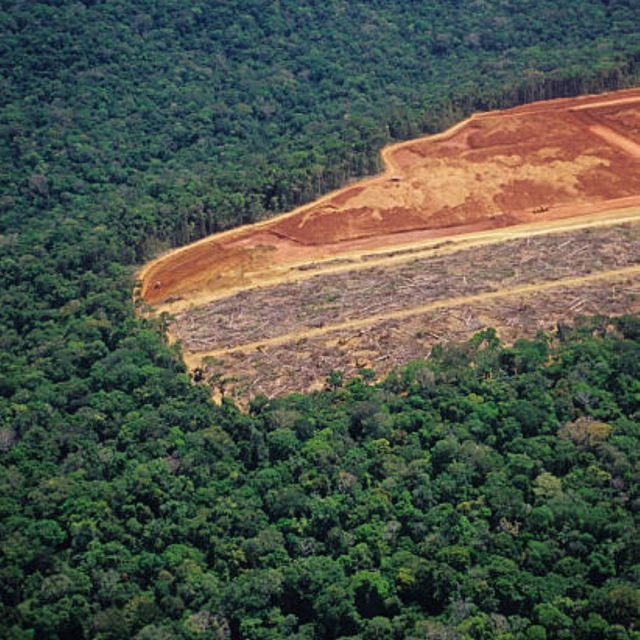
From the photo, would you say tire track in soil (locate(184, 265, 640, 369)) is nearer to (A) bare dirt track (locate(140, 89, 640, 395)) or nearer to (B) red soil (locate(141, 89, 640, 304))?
(A) bare dirt track (locate(140, 89, 640, 395))

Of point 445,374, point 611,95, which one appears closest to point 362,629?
point 445,374

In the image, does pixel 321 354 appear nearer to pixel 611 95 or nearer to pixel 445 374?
pixel 445 374

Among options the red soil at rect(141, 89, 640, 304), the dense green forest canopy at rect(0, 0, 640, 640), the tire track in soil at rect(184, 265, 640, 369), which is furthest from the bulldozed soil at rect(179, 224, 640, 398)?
the red soil at rect(141, 89, 640, 304)

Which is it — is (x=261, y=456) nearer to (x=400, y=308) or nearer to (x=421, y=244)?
(x=400, y=308)

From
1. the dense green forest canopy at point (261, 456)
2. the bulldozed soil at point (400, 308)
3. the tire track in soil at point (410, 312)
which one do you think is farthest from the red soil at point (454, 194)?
the tire track in soil at point (410, 312)

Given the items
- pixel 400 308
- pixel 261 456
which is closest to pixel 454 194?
pixel 400 308

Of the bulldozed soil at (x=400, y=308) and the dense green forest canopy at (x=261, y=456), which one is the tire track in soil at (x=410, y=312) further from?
the dense green forest canopy at (x=261, y=456)
